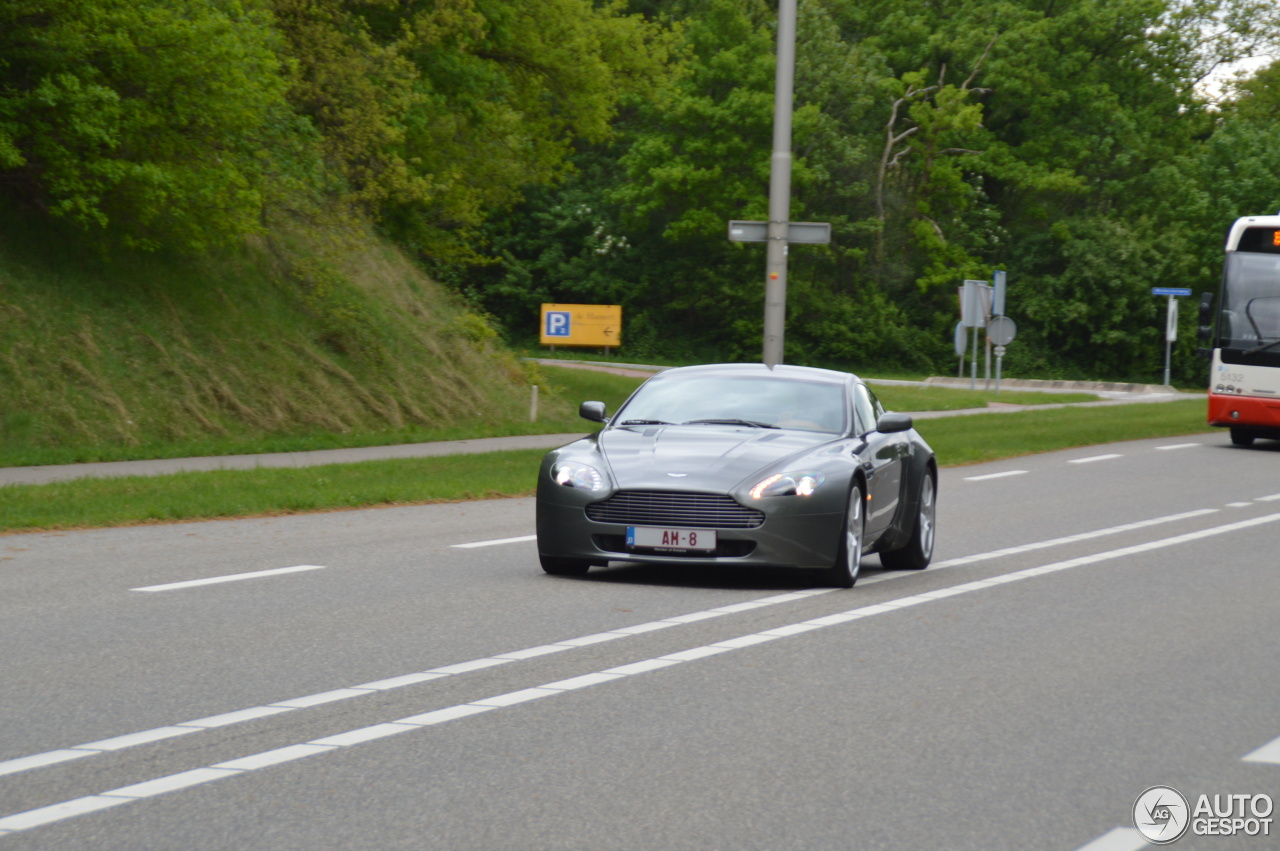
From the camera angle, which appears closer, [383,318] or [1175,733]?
[1175,733]

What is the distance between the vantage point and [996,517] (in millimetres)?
16688

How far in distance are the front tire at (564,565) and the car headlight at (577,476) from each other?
490mm

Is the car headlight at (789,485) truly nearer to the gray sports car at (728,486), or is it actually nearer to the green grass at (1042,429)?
the gray sports car at (728,486)

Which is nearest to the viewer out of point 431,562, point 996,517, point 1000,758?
point 1000,758

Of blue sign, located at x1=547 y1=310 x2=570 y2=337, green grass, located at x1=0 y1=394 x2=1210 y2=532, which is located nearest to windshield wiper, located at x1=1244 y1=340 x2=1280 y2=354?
green grass, located at x1=0 y1=394 x2=1210 y2=532

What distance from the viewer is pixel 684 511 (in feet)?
34.4

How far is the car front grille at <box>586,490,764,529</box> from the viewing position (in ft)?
34.3

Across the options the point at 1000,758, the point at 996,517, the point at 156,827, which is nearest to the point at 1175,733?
the point at 1000,758

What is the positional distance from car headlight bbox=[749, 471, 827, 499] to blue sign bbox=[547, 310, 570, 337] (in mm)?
52854

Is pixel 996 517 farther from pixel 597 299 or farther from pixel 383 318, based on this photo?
pixel 597 299

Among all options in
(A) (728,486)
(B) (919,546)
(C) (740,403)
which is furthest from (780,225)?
(A) (728,486)

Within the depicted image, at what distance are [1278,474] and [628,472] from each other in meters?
15.1

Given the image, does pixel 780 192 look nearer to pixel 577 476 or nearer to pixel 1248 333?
pixel 577 476

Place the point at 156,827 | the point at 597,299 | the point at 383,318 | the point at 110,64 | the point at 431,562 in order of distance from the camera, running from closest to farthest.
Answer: the point at 156,827 → the point at 431,562 → the point at 110,64 → the point at 383,318 → the point at 597,299
